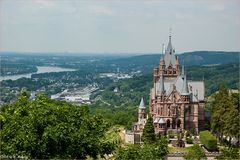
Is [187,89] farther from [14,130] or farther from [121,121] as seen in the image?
[14,130]

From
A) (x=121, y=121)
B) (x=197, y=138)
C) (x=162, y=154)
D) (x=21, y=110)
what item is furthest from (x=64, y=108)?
(x=121, y=121)

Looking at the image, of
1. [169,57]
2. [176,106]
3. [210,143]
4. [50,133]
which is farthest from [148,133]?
[50,133]

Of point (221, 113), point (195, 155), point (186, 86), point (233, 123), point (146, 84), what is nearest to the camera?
point (195, 155)

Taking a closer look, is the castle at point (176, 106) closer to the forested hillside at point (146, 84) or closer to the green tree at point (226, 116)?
the green tree at point (226, 116)

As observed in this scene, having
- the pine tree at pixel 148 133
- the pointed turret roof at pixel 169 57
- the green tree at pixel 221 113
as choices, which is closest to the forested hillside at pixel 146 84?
the pointed turret roof at pixel 169 57

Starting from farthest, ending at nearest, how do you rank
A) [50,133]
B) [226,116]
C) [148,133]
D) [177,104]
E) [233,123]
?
[177,104] → [148,133] → [226,116] → [233,123] → [50,133]

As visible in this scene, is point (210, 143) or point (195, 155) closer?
point (195, 155)

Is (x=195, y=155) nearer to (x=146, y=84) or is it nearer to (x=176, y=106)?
(x=176, y=106)
